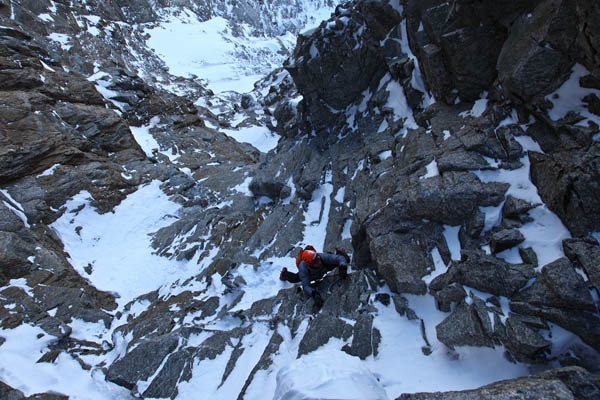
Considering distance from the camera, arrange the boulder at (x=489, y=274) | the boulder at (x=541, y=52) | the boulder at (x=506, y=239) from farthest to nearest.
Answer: the boulder at (x=541, y=52), the boulder at (x=506, y=239), the boulder at (x=489, y=274)

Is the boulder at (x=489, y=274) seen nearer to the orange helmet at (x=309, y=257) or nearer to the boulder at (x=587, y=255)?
the boulder at (x=587, y=255)

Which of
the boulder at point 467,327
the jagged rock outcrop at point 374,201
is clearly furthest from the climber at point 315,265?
the boulder at point 467,327

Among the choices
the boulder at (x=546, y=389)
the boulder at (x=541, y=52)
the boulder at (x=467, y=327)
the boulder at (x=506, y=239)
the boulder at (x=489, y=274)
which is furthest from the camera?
the boulder at (x=541, y=52)

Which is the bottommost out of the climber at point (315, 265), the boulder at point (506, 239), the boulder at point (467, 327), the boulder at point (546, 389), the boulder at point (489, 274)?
the boulder at point (546, 389)

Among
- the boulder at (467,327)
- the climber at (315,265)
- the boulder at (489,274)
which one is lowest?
the boulder at (467,327)

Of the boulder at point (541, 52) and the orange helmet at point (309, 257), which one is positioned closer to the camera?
the boulder at point (541, 52)

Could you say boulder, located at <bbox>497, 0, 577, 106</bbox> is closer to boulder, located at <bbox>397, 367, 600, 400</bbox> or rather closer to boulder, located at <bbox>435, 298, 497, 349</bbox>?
boulder, located at <bbox>435, 298, 497, 349</bbox>

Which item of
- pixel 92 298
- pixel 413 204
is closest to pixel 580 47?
pixel 413 204

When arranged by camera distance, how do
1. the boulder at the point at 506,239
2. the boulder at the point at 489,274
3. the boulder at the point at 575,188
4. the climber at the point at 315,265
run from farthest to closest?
the climber at the point at 315,265 < the boulder at the point at 506,239 < the boulder at the point at 489,274 < the boulder at the point at 575,188

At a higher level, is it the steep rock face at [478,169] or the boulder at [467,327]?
the steep rock face at [478,169]

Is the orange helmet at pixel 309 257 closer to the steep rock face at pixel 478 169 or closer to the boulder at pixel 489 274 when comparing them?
the steep rock face at pixel 478 169

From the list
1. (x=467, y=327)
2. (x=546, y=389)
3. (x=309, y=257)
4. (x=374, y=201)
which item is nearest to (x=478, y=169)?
(x=374, y=201)

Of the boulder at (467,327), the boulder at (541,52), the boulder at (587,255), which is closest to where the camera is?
the boulder at (587,255)

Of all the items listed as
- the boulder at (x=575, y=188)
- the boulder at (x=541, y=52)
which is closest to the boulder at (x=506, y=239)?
the boulder at (x=575, y=188)
